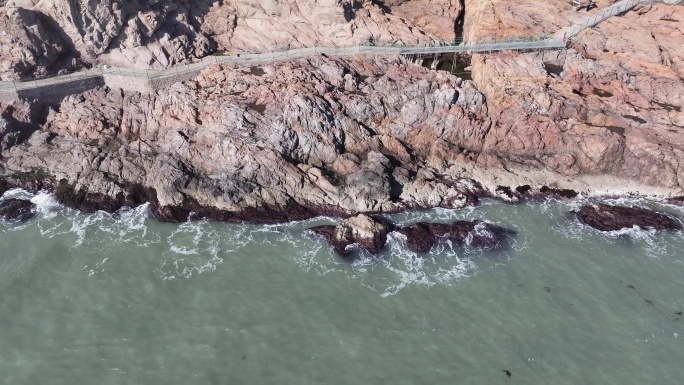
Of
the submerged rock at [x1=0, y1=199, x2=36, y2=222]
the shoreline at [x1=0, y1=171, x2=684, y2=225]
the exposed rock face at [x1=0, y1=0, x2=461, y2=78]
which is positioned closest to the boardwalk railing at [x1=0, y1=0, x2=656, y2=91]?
the exposed rock face at [x1=0, y1=0, x2=461, y2=78]

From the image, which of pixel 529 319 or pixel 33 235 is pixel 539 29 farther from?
pixel 33 235

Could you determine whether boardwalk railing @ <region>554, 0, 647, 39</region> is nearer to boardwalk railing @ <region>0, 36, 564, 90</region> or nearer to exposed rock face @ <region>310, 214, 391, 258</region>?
boardwalk railing @ <region>0, 36, 564, 90</region>

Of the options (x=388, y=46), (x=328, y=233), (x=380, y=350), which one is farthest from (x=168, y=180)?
(x=388, y=46)

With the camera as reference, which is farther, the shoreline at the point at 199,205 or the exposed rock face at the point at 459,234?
the shoreline at the point at 199,205

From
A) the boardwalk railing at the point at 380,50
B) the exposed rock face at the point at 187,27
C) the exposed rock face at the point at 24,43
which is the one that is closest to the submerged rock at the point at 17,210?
the exposed rock face at the point at 24,43

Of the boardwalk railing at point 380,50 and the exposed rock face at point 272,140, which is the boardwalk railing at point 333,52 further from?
the exposed rock face at point 272,140

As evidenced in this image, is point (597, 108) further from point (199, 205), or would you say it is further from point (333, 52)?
point (199, 205)
